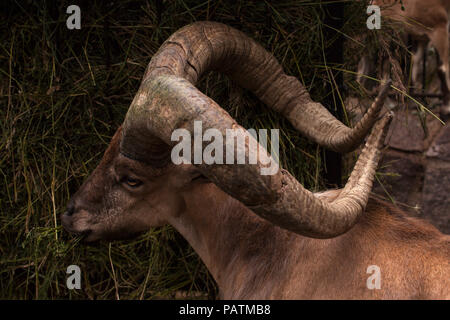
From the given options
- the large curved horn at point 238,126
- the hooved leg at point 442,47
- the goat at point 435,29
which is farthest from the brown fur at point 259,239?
the hooved leg at point 442,47

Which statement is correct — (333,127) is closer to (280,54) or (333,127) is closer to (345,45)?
(280,54)

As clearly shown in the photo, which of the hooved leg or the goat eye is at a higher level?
the goat eye

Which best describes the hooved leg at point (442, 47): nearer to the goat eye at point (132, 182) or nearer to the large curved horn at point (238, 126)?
the large curved horn at point (238, 126)

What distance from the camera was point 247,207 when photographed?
1.96 meters

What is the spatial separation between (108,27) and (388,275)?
1.79m

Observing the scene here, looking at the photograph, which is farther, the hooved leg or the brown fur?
the hooved leg

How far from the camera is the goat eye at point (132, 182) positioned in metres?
2.31

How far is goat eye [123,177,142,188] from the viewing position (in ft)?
7.57

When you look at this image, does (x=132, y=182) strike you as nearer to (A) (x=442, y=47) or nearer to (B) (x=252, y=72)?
(B) (x=252, y=72)

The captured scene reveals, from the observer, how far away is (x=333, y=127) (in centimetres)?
246

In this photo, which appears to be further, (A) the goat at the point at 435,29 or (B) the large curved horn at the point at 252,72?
(A) the goat at the point at 435,29

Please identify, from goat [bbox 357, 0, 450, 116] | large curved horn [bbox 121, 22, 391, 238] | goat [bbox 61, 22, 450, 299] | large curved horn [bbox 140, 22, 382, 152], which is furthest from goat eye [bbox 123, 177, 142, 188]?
goat [bbox 357, 0, 450, 116]

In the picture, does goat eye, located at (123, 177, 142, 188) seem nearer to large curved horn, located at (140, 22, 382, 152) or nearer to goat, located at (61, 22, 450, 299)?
goat, located at (61, 22, 450, 299)
